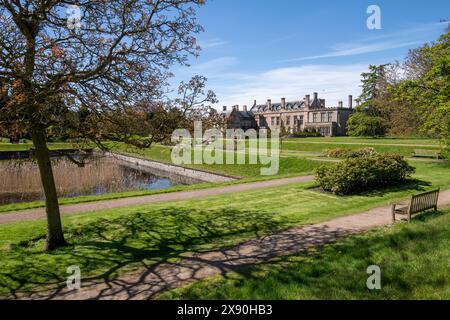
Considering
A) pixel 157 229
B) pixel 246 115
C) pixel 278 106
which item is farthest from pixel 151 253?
pixel 246 115

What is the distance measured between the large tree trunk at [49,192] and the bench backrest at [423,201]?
375 inches

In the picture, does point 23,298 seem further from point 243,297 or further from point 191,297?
point 243,297

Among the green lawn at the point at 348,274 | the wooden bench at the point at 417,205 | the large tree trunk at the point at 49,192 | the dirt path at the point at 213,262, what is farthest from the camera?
the wooden bench at the point at 417,205

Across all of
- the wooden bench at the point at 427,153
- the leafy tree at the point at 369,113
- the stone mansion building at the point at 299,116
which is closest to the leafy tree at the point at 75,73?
the wooden bench at the point at 427,153

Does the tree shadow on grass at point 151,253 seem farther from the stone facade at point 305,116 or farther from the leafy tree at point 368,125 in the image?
the stone facade at point 305,116

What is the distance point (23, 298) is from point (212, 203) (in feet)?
27.7

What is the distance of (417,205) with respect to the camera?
10016 millimetres

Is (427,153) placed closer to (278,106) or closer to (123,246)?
(123,246)

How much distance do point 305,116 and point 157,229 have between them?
237 feet

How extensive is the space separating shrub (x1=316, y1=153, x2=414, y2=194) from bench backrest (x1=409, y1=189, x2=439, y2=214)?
13.6 feet

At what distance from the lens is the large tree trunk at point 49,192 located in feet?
28.3

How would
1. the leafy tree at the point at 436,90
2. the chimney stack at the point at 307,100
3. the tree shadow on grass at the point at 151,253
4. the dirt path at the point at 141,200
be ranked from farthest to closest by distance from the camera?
the chimney stack at the point at 307,100
the leafy tree at the point at 436,90
the dirt path at the point at 141,200
the tree shadow on grass at the point at 151,253

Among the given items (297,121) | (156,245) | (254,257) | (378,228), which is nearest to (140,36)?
(156,245)

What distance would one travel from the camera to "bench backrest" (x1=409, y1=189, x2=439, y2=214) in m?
9.82
